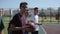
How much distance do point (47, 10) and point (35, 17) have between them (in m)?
25.3

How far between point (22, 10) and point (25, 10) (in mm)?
93

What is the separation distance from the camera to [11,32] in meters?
4.33

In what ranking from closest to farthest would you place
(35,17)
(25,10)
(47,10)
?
(25,10) → (35,17) → (47,10)

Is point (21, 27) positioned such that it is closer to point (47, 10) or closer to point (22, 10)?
point (22, 10)

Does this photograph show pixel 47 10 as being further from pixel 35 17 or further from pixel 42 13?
pixel 35 17

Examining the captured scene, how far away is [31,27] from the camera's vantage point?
3.93m

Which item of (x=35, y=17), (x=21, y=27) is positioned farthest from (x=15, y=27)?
(x=35, y=17)

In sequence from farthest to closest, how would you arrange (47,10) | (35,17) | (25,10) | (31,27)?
(47,10) < (35,17) < (25,10) < (31,27)

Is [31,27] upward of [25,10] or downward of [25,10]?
downward

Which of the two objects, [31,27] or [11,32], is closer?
[31,27]

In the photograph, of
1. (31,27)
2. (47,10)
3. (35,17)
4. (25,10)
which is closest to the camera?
(31,27)

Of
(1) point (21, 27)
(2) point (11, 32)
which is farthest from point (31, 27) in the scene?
(2) point (11, 32)

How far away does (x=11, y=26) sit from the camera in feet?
13.7

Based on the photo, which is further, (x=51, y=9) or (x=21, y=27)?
(x=51, y=9)
